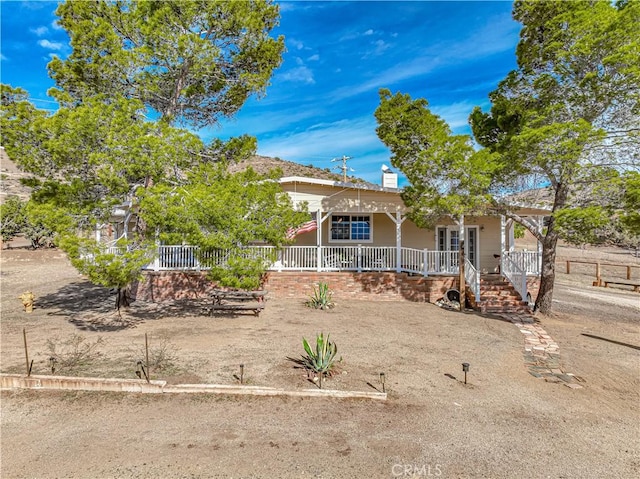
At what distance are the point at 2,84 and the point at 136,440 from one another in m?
9.11

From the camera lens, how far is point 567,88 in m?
9.98

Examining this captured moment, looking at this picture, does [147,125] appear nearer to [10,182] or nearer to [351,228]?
[351,228]

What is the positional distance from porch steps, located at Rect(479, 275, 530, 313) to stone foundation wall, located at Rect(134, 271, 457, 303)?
1.24 metres

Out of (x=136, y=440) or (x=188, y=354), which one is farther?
(x=188, y=354)

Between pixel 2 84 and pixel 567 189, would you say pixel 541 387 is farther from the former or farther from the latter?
pixel 2 84

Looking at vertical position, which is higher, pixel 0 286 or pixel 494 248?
pixel 494 248

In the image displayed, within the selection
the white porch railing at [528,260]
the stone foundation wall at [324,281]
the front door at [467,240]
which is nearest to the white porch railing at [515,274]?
the white porch railing at [528,260]

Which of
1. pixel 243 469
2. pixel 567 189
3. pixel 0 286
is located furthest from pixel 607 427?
pixel 0 286

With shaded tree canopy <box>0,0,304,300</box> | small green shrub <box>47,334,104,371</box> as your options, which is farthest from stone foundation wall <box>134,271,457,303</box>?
small green shrub <box>47,334,104,371</box>

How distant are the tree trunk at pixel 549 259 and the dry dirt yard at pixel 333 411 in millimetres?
1825

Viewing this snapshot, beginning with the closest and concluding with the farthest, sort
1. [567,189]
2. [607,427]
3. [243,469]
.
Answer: [243,469]
[607,427]
[567,189]

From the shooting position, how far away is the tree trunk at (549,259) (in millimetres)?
10820

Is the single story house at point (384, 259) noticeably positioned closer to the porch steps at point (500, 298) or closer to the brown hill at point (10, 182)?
the porch steps at point (500, 298)

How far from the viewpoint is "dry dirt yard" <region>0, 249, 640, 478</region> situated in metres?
3.88
